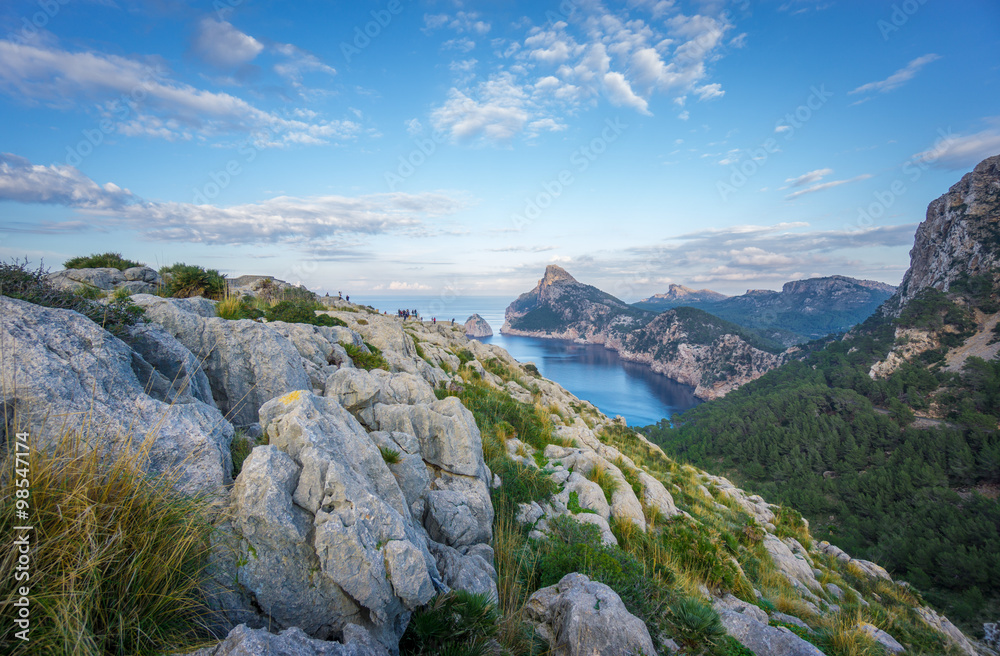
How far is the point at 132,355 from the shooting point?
4.62m

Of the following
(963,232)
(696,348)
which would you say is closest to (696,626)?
(963,232)

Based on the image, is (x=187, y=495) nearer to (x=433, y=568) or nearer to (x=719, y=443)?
(x=433, y=568)

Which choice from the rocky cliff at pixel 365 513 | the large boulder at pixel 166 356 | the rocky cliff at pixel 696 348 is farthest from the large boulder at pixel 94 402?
the rocky cliff at pixel 696 348

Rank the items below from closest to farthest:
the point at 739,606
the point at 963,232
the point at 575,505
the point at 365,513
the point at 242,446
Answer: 1. the point at 365,513
2. the point at 242,446
3. the point at 739,606
4. the point at 575,505
5. the point at 963,232

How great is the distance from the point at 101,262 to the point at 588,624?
1912 cm

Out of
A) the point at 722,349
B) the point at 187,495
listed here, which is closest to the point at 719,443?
the point at 187,495

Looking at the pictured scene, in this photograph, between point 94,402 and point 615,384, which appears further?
point 615,384

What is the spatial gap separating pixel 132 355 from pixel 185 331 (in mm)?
2161

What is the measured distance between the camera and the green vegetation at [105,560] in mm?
1965

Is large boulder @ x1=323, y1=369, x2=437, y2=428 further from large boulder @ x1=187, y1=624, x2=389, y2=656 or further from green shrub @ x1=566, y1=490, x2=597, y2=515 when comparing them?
large boulder @ x1=187, y1=624, x2=389, y2=656

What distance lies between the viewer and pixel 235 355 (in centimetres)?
669

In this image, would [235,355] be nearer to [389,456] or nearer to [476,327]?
[389,456]

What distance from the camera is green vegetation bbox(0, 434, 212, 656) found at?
6.45 feet

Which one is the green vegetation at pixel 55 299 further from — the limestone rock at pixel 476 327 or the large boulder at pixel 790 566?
the limestone rock at pixel 476 327
